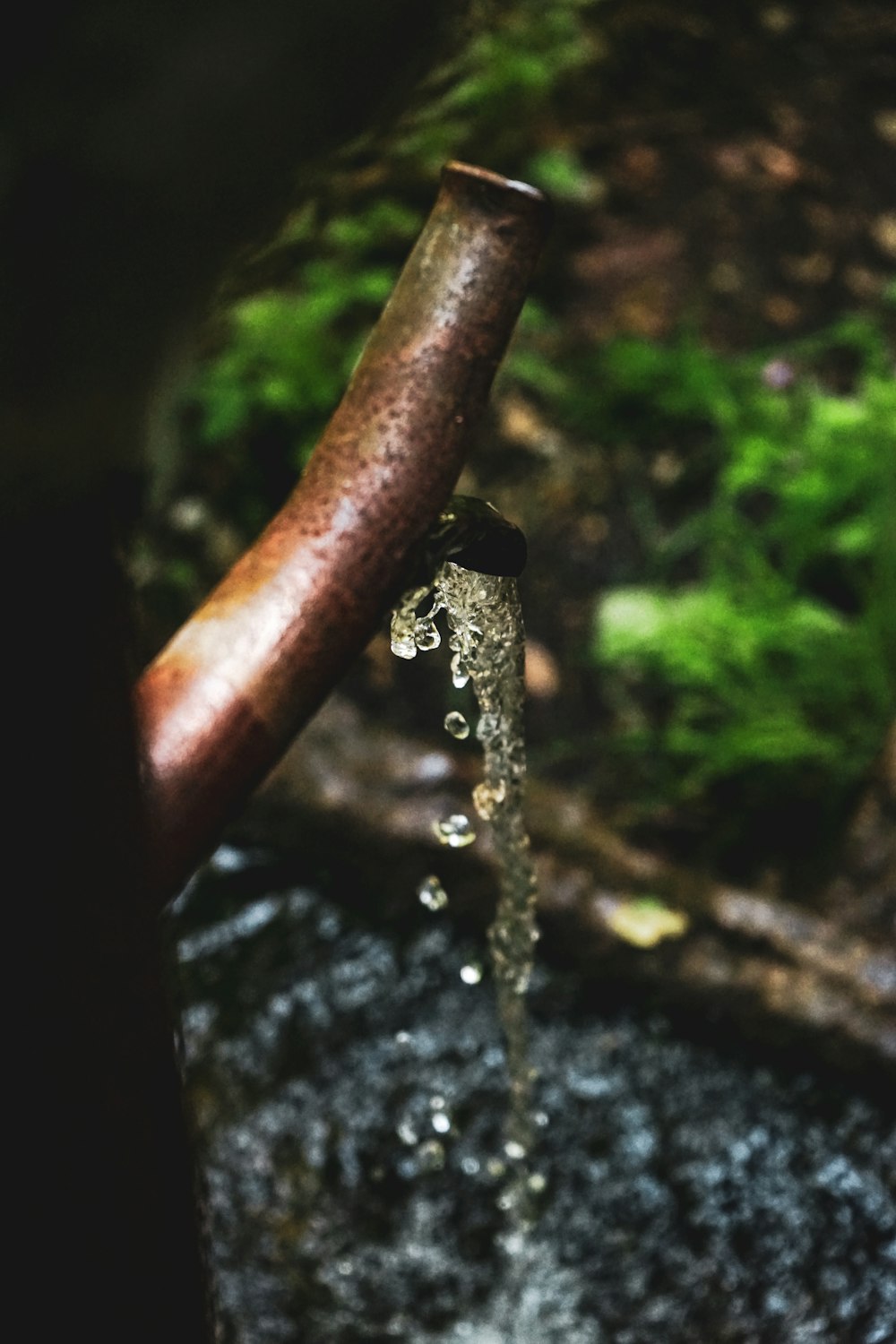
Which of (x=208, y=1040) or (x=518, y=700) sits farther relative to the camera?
(x=208, y=1040)

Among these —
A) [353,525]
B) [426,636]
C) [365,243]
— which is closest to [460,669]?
[426,636]

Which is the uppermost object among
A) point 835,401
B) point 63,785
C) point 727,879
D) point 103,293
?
point 103,293

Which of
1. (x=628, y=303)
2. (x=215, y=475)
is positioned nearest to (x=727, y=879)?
(x=215, y=475)

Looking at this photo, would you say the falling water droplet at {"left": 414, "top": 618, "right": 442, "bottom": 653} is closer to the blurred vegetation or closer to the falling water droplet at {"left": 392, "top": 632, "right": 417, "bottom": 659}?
the falling water droplet at {"left": 392, "top": 632, "right": 417, "bottom": 659}

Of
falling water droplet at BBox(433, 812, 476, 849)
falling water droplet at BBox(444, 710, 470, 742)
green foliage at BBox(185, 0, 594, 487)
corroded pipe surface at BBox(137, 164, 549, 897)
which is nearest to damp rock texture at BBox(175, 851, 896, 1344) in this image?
falling water droplet at BBox(433, 812, 476, 849)

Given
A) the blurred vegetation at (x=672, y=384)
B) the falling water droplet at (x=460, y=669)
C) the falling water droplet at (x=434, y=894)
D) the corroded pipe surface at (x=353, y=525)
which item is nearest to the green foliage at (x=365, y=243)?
the blurred vegetation at (x=672, y=384)

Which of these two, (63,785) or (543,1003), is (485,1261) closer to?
(543,1003)
